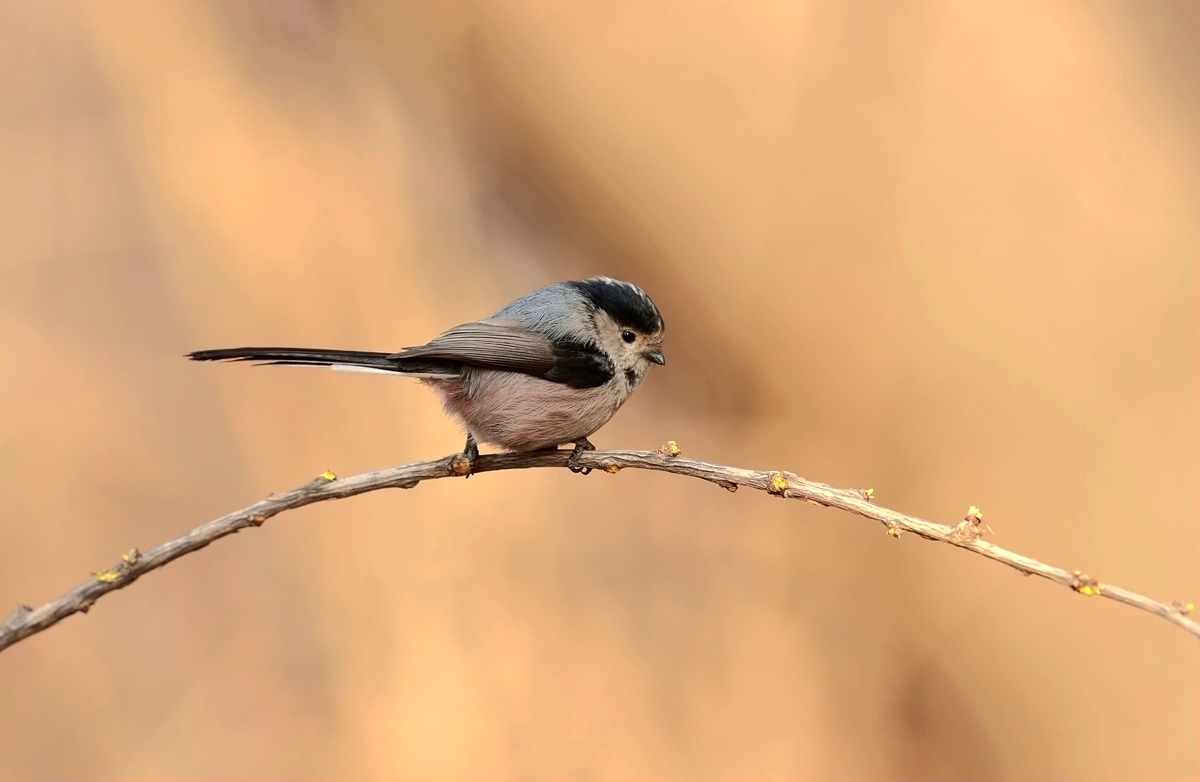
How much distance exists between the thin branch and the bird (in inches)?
6.6

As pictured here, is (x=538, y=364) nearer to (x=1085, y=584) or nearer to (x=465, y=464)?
(x=465, y=464)

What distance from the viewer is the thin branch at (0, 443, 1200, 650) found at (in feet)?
3.35

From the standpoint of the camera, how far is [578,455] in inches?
64.2

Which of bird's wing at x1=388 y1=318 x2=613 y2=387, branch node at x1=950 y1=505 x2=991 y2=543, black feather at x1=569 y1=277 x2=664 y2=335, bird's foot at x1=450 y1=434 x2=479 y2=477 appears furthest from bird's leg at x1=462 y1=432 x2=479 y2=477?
branch node at x1=950 y1=505 x2=991 y2=543

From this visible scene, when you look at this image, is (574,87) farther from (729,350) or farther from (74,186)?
(74,186)

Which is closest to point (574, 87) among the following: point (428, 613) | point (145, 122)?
point (145, 122)

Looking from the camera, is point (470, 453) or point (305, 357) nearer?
point (305, 357)

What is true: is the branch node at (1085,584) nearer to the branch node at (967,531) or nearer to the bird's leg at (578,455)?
the branch node at (967,531)

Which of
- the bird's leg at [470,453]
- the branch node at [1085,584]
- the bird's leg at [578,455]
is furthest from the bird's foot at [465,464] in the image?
the branch node at [1085,584]

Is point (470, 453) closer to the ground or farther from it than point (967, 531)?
farther from it

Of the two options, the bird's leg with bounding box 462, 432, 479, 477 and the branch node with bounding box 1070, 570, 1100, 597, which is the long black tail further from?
the branch node with bounding box 1070, 570, 1100, 597

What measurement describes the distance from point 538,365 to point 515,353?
6cm

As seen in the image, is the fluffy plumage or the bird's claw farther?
the fluffy plumage

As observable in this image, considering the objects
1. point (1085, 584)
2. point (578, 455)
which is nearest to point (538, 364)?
point (578, 455)
